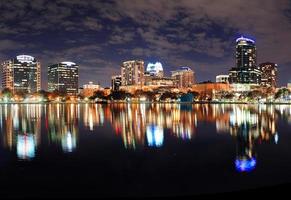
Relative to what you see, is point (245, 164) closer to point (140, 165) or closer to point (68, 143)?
point (140, 165)

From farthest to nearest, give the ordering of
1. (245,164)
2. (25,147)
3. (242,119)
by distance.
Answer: (242,119)
(25,147)
(245,164)

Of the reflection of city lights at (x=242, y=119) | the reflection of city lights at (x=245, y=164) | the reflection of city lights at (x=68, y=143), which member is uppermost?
the reflection of city lights at (x=242, y=119)

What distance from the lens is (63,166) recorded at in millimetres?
16406

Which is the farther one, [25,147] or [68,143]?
[68,143]

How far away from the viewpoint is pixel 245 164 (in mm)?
16625

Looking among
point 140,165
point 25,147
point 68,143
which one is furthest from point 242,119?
point 140,165

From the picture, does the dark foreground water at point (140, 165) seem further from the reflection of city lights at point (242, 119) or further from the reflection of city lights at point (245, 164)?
the reflection of city lights at point (242, 119)

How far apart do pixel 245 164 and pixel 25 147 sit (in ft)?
44.8

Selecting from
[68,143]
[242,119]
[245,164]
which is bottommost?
[245,164]

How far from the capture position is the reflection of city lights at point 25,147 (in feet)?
62.7

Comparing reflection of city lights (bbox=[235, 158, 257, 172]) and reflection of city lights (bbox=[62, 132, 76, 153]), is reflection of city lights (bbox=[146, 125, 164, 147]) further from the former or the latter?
reflection of city lights (bbox=[235, 158, 257, 172])

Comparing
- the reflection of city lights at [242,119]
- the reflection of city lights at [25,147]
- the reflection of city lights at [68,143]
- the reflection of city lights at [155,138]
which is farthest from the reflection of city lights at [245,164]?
the reflection of city lights at [242,119]

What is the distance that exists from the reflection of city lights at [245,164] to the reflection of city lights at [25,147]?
36.0 ft

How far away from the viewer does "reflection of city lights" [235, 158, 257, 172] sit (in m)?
15.6
